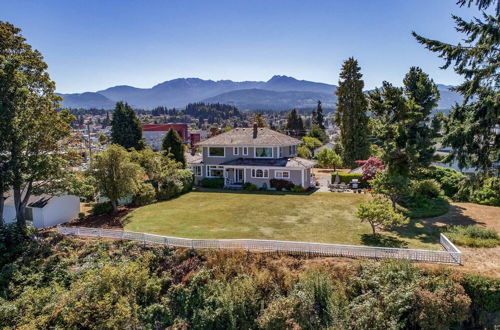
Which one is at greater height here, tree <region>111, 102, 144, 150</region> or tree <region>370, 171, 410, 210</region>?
tree <region>111, 102, 144, 150</region>

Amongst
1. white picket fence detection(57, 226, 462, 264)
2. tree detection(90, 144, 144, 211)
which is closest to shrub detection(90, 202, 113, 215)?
tree detection(90, 144, 144, 211)

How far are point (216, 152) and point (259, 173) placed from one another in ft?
20.7

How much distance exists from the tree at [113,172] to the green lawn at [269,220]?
2217mm

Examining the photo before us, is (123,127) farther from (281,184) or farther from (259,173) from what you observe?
(281,184)

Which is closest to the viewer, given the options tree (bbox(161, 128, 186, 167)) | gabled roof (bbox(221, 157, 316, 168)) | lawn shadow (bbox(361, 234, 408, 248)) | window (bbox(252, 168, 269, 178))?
lawn shadow (bbox(361, 234, 408, 248))

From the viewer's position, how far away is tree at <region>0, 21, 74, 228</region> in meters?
19.2

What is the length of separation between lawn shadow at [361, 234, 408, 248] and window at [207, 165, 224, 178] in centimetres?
2071

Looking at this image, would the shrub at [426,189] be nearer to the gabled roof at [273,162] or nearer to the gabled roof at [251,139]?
the gabled roof at [273,162]

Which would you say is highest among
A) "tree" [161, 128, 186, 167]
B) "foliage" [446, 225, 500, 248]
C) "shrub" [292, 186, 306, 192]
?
"tree" [161, 128, 186, 167]

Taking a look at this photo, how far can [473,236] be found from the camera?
17938 millimetres

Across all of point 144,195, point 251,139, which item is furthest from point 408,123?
point 144,195

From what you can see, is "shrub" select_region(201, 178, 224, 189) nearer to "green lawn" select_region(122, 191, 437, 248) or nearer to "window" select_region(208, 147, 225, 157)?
"window" select_region(208, 147, 225, 157)

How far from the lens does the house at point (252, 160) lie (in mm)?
32938

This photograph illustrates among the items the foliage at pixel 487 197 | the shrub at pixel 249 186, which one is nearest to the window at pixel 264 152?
the shrub at pixel 249 186
